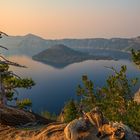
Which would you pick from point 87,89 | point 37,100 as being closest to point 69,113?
point 87,89

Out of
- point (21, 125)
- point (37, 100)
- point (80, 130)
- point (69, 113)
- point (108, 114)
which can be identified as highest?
point (80, 130)

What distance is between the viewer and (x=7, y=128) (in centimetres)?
1698

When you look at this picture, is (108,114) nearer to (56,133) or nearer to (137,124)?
(137,124)

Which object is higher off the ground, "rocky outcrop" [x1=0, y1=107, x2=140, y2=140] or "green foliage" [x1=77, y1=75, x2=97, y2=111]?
"rocky outcrop" [x1=0, y1=107, x2=140, y2=140]

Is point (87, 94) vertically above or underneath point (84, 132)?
underneath

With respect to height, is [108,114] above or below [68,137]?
below

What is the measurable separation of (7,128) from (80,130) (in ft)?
19.9

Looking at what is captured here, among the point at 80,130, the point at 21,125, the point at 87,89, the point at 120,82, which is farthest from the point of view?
the point at 87,89

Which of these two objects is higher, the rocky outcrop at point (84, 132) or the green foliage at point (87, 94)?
the rocky outcrop at point (84, 132)

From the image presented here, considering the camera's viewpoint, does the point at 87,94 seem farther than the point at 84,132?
Yes

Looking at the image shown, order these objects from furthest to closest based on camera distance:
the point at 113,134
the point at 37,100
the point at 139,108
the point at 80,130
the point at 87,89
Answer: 1. the point at 37,100
2. the point at 87,89
3. the point at 139,108
4. the point at 80,130
5. the point at 113,134

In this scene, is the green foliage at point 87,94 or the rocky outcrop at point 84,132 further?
the green foliage at point 87,94

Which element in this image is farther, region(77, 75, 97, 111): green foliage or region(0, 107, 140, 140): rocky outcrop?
region(77, 75, 97, 111): green foliage

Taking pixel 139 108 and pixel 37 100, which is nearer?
pixel 139 108
